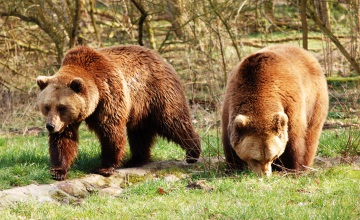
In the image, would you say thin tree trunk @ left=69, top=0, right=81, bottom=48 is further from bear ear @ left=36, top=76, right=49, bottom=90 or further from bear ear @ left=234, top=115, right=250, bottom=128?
bear ear @ left=234, top=115, right=250, bottom=128

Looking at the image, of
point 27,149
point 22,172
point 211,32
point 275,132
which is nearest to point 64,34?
point 211,32

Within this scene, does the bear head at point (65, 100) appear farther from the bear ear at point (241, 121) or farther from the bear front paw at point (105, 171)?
the bear ear at point (241, 121)

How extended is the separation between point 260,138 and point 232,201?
1111 millimetres

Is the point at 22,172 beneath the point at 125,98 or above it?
beneath

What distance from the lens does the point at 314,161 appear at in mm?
9039

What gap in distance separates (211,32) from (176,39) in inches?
95.7

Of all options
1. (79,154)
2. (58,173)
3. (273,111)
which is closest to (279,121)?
(273,111)

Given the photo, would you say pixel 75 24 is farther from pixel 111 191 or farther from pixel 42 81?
pixel 111 191

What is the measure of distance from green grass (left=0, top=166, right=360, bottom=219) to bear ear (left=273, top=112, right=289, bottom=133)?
0.62 metres

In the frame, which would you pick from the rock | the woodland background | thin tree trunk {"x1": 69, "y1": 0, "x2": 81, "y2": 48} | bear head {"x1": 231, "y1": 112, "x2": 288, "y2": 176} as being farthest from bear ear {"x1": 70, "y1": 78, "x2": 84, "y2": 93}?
thin tree trunk {"x1": 69, "y1": 0, "x2": 81, "y2": 48}

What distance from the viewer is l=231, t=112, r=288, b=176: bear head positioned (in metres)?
7.20

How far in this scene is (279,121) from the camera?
7.20 m

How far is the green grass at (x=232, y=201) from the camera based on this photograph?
5.86 m

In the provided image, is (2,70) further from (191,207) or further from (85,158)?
(191,207)
